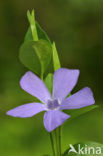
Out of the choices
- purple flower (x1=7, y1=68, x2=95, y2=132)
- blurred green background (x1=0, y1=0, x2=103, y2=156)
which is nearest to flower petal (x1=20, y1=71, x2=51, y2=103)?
purple flower (x1=7, y1=68, x2=95, y2=132)

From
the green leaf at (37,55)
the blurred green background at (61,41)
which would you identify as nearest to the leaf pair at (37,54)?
the green leaf at (37,55)

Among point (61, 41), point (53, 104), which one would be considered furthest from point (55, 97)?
point (61, 41)

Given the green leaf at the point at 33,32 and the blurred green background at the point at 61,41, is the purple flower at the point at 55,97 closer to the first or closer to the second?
the green leaf at the point at 33,32

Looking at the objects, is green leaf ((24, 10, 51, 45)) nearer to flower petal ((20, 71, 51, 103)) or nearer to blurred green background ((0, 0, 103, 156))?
flower petal ((20, 71, 51, 103))

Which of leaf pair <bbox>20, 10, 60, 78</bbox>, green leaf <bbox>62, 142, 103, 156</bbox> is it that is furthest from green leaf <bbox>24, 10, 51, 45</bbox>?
green leaf <bbox>62, 142, 103, 156</bbox>

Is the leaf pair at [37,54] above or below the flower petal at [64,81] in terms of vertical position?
above

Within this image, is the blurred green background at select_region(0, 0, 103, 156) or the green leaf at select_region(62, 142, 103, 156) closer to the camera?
the green leaf at select_region(62, 142, 103, 156)

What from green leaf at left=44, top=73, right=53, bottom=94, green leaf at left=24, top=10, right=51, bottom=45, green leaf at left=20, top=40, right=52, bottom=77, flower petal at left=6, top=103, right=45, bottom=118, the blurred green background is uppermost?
green leaf at left=24, top=10, right=51, bottom=45

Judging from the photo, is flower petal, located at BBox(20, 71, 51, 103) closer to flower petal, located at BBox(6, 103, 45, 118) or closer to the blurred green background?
flower petal, located at BBox(6, 103, 45, 118)

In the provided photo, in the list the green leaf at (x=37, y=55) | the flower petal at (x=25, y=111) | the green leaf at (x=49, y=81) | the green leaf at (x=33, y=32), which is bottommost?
the flower petal at (x=25, y=111)

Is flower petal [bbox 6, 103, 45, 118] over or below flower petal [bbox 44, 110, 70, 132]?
over
